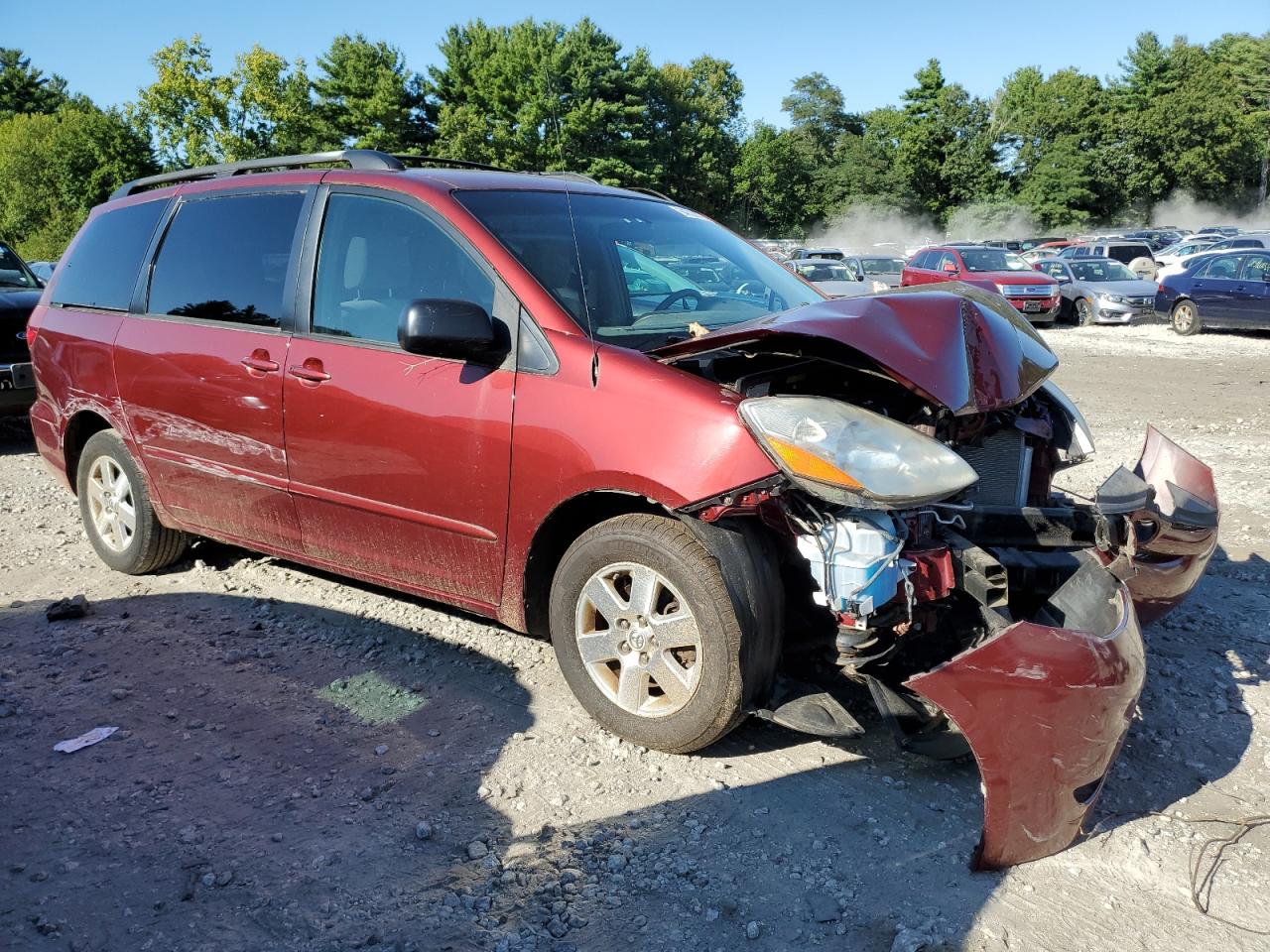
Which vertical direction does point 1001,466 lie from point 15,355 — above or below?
above

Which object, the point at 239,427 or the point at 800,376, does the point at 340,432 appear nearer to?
the point at 239,427

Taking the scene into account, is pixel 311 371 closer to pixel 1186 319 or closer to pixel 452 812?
pixel 452 812

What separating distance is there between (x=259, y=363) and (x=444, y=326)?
129cm

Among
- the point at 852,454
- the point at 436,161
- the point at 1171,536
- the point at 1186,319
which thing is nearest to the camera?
the point at 852,454

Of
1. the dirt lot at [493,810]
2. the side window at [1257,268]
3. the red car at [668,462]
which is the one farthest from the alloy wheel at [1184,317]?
the red car at [668,462]

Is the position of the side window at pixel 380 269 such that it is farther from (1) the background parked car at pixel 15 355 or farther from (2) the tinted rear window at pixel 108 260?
(1) the background parked car at pixel 15 355

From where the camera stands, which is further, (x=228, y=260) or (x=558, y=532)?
(x=228, y=260)

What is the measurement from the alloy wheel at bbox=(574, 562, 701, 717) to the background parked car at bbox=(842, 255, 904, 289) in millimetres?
23917

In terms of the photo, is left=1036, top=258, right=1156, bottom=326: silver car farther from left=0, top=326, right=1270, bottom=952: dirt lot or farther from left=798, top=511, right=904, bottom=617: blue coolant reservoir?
left=798, top=511, right=904, bottom=617: blue coolant reservoir

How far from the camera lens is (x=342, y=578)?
5.00 m

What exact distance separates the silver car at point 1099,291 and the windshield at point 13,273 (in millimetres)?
18830

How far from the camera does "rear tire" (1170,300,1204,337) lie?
1769 centimetres

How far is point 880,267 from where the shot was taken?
26.9 meters

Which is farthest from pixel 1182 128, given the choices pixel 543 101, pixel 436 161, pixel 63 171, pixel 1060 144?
pixel 436 161
